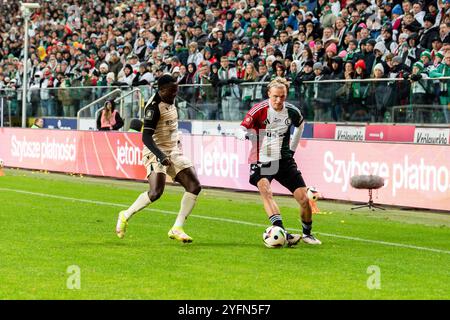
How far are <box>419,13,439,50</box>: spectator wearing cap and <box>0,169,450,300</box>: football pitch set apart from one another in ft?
16.1

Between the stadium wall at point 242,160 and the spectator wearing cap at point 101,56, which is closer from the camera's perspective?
the stadium wall at point 242,160

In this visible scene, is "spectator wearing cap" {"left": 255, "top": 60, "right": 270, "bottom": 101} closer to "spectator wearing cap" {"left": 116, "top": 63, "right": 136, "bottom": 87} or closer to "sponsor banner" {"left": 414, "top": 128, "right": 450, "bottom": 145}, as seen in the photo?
"sponsor banner" {"left": 414, "top": 128, "right": 450, "bottom": 145}

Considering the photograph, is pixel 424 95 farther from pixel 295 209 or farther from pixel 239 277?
pixel 239 277

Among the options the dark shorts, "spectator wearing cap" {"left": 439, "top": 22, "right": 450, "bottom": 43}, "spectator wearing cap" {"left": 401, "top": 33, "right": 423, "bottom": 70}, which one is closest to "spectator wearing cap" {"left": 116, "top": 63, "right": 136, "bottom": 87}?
"spectator wearing cap" {"left": 401, "top": 33, "right": 423, "bottom": 70}

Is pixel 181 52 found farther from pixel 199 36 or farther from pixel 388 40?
pixel 388 40

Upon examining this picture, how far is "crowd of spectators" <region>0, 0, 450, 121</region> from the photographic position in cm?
2367

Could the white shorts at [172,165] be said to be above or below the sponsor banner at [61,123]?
below

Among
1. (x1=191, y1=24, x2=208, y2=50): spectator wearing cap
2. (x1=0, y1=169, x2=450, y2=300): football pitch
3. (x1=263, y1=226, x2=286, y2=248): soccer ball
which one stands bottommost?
(x1=0, y1=169, x2=450, y2=300): football pitch

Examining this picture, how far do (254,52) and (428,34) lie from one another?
556cm

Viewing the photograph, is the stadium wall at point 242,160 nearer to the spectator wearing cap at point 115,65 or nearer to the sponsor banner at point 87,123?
the sponsor banner at point 87,123

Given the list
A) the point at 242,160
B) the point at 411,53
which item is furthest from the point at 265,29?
the point at 242,160

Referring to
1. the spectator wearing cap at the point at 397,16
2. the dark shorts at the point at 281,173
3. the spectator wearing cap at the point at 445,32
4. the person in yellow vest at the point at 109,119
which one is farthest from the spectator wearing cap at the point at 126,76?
the dark shorts at the point at 281,173

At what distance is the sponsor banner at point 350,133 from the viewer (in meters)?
23.5

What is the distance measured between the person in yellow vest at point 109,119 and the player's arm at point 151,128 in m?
15.6
